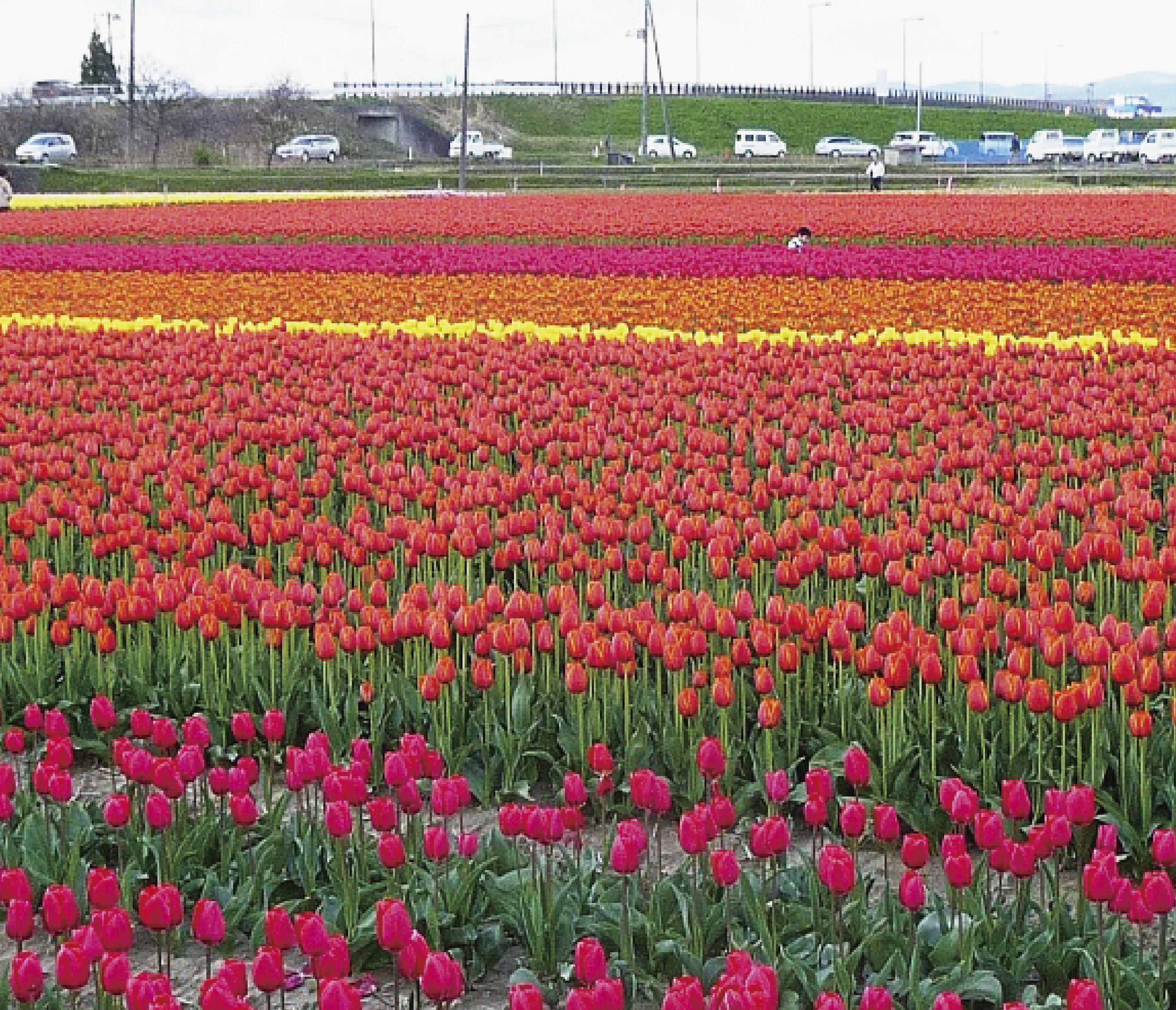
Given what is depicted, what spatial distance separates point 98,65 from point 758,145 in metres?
44.3

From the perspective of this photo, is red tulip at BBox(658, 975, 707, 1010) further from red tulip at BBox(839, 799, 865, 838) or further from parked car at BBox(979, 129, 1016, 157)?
parked car at BBox(979, 129, 1016, 157)

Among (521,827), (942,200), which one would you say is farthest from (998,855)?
(942,200)

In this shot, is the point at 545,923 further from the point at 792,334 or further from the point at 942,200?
the point at 942,200

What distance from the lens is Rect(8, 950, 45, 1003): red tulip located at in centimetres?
309

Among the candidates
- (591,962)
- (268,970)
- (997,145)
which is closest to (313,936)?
(268,970)

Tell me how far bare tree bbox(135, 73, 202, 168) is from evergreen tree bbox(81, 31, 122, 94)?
1668 centimetres

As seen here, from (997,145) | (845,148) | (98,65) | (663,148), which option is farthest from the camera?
(98,65)

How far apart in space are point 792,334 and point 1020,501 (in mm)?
6301

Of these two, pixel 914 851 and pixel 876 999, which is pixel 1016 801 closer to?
pixel 914 851

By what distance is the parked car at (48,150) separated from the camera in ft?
218

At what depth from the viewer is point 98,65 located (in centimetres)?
10269

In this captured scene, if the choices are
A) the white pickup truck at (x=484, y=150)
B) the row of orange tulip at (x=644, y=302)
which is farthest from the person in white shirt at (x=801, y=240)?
the white pickup truck at (x=484, y=150)

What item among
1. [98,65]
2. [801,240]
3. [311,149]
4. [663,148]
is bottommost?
[801,240]

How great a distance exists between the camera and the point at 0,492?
7.52 meters
